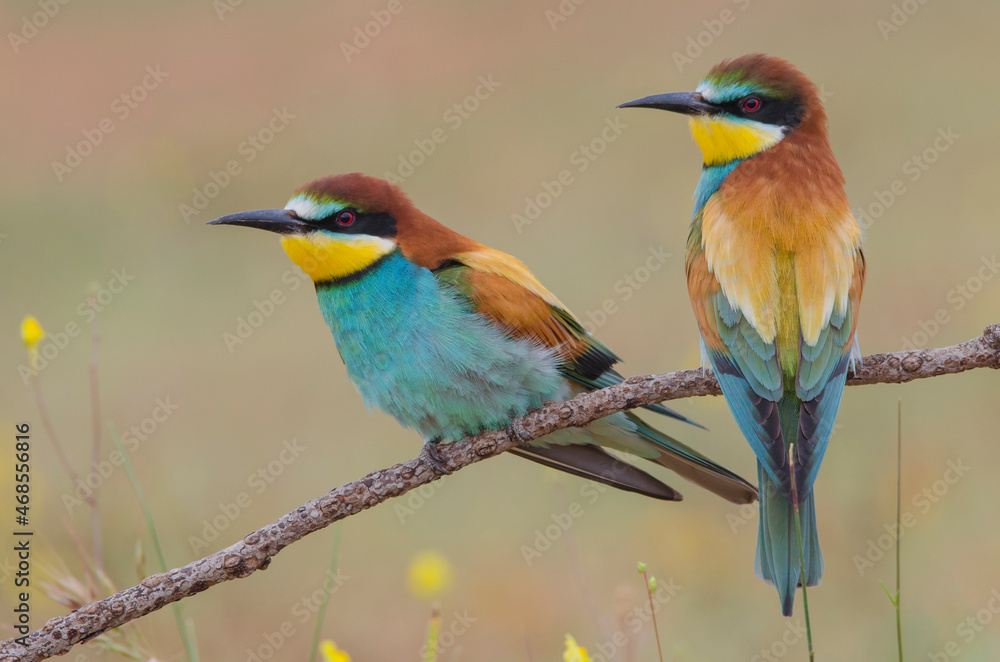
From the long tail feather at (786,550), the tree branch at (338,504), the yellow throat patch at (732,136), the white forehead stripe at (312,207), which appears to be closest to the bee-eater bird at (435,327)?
the white forehead stripe at (312,207)

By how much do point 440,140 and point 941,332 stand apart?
3742 mm

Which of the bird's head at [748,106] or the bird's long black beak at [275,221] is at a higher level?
the bird's long black beak at [275,221]

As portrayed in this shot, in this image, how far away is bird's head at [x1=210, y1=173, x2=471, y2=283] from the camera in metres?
2.37

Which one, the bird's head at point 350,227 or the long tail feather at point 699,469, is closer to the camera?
the long tail feather at point 699,469

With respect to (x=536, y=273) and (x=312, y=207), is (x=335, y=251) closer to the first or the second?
(x=312, y=207)

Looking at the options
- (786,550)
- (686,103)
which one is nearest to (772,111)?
(686,103)

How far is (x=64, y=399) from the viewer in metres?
4.99

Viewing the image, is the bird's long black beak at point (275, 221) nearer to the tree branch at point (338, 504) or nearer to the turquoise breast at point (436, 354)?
the turquoise breast at point (436, 354)

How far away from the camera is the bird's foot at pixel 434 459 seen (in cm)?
204

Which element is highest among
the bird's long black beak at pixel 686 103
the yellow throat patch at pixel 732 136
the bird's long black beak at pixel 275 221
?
the bird's long black beak at pixel 275 221

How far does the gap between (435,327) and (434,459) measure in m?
0.34

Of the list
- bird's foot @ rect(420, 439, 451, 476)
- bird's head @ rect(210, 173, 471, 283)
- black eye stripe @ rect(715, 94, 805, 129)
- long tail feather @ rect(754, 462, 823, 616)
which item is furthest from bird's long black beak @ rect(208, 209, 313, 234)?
long tail feather @ rect(754, 462, 823, 616)

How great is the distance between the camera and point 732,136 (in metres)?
2.18

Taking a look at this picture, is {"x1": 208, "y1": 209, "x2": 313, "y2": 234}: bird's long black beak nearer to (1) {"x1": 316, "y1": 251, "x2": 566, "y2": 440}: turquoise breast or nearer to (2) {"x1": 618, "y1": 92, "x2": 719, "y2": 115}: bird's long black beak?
(1) {"x1": 316, "y1": 251, "x2": 566, "y2": 440}: turquoise breast
